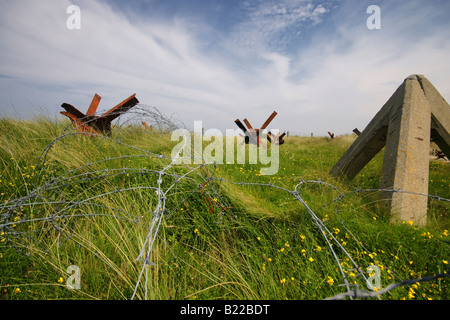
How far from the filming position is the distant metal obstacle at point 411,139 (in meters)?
2.63

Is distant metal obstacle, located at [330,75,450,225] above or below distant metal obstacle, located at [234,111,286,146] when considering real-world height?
below

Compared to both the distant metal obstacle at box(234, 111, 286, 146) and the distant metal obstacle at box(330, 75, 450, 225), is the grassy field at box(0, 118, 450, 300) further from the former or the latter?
the distant metal obstacle at box(234, 111, 286, 146)

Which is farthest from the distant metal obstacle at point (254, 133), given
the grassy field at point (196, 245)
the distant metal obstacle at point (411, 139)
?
the grassy field at point (196, 245)

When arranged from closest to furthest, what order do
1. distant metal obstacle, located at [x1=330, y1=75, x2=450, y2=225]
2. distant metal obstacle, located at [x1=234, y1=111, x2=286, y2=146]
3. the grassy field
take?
1. the grassy field
2. distant metal obstacle, located at [x1=330, y1=75, x2=450, y2=225]
3. distant metal obstacle, located at [x1=234, y1=111, x2=286, y2=146]

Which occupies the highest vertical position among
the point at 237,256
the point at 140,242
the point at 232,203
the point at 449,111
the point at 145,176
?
the point at 449,111

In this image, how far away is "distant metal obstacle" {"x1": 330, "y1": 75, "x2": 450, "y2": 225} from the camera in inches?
103

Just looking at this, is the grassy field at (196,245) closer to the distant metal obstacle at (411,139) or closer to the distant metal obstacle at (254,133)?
the distant metal obstacle at (411,139)

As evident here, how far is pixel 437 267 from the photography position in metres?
1.77

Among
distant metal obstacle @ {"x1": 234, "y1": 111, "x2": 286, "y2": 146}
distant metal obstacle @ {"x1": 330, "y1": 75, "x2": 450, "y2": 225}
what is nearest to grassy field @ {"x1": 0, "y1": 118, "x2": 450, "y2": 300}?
distant metal obstacle @ {"x1": 330, "y1": 75, "x2": 450, "y2": 225}

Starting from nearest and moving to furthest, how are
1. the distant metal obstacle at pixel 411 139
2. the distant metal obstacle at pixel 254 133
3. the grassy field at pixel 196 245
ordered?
the grassy field at pixel 196 245
the distant metal obstacle at pixel 411 139
the distant metal obstacle at pixel 254 133

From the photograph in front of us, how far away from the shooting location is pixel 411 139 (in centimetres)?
289
